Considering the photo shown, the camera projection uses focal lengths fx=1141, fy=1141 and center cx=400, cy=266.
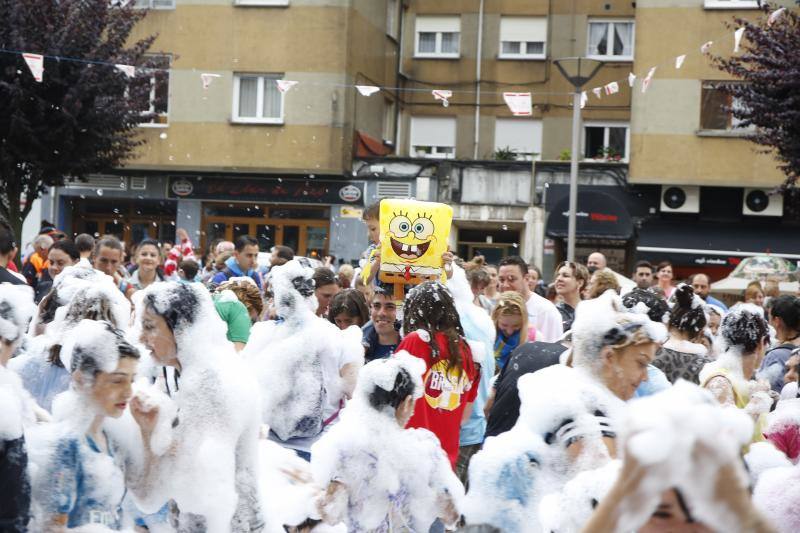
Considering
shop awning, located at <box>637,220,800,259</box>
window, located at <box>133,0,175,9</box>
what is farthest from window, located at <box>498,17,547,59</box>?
window, located at <box>133,0,175,9</box>

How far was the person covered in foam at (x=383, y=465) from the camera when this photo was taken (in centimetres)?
457

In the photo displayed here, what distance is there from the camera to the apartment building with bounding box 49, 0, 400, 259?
24.5 m

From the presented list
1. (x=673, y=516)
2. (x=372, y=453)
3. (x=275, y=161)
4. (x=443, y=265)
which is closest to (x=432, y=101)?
(x=275, y=161)

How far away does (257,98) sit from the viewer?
81.9ft

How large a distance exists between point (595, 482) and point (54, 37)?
18144mm

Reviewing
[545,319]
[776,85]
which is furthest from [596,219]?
[545,319]

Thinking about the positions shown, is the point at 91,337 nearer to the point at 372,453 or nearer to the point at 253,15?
the point at 372,453

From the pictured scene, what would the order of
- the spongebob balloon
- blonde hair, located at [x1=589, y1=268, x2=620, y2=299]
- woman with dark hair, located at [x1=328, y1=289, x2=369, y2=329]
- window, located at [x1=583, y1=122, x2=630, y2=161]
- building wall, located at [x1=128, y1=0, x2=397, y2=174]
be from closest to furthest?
woman with dark hair, located at [x1=328, y1=289, x2=369, y2=329]
the spongebob balloon
blonde hair, located at [x1=589, y1=268, x2=620, y2=299]
building wall, located at [x1=128, y1=0, x2=397, y2=174]
window, located at [x1=583, y1=122, x2=630, y2=161]

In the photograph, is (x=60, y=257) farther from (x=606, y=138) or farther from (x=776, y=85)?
(x=606, y=138)

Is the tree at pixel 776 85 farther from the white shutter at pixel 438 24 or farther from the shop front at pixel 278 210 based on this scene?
the white shutter at pixel 438 24

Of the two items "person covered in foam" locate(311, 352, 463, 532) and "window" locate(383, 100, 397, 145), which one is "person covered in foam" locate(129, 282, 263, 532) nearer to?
"person covered in foam" locate(311, 352, 463, 532)

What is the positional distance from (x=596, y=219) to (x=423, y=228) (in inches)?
639

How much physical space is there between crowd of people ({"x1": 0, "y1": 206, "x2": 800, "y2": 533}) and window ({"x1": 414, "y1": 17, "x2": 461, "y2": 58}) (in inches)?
878

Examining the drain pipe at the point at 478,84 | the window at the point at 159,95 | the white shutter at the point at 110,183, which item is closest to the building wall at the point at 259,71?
the window at the point at 159,95
